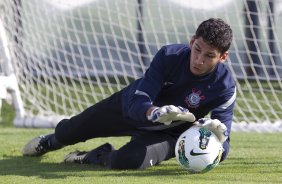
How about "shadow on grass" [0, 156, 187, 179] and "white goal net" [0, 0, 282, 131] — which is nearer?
"shadow on grass" [0, 156, 187, 179]

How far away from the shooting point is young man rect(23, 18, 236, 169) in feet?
13.3

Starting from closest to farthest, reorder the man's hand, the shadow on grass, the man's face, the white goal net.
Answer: the man's hand
the man's face
the shadow on grass
the white goal net

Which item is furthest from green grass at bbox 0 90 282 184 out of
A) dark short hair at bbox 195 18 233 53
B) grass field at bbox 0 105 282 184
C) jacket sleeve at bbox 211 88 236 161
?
dark short hair at bbox 195 18 233 53

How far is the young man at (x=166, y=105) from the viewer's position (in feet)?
13.3

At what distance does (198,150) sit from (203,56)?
19.6 inches

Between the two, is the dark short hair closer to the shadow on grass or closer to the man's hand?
the man's hand

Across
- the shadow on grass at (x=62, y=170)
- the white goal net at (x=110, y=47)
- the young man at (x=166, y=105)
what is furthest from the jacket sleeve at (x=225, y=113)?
the white goal net at (x=110, y=47)

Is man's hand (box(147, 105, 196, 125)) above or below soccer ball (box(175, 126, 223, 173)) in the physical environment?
above

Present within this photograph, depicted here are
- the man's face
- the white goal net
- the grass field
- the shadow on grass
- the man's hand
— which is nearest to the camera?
the man's hand

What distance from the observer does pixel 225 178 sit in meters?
3.99

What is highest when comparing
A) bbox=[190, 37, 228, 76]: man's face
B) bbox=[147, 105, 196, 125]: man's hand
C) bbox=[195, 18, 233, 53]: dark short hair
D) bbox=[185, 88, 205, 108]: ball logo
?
bbox=[195, 18, 233, 53]: dark short hair

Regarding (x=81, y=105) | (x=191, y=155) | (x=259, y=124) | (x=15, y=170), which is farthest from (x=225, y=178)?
(x=81, y=105)

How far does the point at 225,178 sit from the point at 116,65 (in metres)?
4.87

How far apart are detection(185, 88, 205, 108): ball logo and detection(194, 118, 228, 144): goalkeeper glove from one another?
220 millimetres
